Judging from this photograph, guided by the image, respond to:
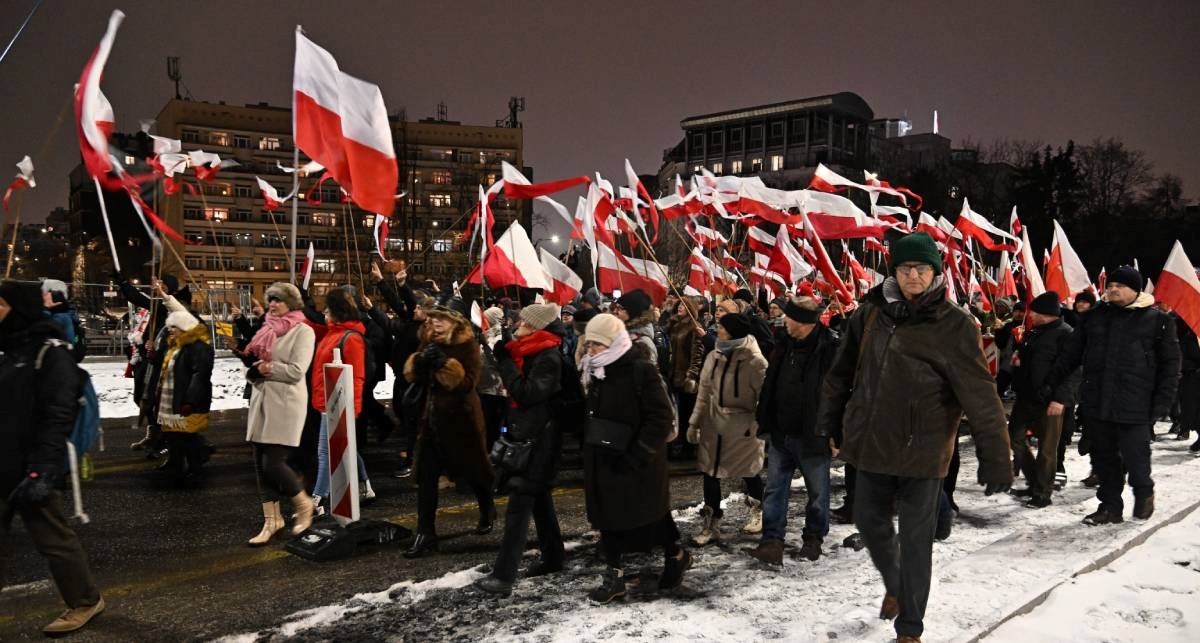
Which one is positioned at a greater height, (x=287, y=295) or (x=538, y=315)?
(x=287, y=295)

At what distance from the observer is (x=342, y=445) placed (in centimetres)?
557

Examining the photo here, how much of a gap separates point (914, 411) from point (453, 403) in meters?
3.09

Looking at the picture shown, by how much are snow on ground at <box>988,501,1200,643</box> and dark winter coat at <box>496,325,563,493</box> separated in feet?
8.16

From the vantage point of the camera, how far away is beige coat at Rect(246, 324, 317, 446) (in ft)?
19.1

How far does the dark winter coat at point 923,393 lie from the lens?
11.7 feet

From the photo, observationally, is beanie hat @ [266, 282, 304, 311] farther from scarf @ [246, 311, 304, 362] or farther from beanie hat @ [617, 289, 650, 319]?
beanie hat @ [617, 289, 650, 319]

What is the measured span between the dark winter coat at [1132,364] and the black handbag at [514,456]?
4530 millimetres

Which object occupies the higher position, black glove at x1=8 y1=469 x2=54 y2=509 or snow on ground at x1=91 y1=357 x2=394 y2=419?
black glove at x1=8 y1=469 x2=54 y2=509

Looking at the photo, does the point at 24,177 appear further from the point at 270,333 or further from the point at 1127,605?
the point at 1127,605

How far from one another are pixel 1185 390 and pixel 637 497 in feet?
29.7

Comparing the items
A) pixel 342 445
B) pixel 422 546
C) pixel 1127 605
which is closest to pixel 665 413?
pixel 422 546

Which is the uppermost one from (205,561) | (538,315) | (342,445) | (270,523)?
(538,315)

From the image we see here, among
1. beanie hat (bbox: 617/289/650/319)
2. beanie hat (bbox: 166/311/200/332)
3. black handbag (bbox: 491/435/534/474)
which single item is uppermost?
beanie hat (bbox: 617/289/650/319)

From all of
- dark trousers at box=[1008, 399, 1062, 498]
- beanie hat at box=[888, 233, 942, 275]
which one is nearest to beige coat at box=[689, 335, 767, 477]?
beanie hat at box=[888, 233, 942, 275]
